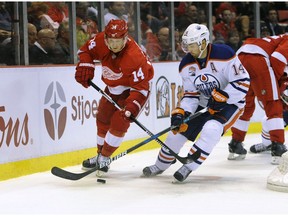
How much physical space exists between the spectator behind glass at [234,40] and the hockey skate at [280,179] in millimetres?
3868

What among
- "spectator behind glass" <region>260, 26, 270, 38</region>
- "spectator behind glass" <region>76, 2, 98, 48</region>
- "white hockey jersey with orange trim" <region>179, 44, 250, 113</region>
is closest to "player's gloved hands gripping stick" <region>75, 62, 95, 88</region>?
"white hockey jersey with orange trim" <region>179, 44, 250, 113</region>

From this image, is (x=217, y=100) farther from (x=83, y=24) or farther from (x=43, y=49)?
(x=83, y=24)

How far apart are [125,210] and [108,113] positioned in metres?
1.27

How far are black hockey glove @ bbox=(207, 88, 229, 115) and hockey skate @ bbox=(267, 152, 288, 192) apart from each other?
0.53 meters

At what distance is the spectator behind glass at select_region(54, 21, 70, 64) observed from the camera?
554 cm

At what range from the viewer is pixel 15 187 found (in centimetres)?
436

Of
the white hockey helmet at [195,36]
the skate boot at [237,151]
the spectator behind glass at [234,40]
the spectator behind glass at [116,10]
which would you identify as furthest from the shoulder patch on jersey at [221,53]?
the spectator behind glass at [234,40]

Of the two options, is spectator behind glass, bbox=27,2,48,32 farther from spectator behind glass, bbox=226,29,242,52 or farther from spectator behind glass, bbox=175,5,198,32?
spectator behind glass, bbox=226,29,242,52

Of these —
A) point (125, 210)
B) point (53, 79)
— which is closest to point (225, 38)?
point (53, 79)

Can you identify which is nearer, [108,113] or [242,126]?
[108,113]

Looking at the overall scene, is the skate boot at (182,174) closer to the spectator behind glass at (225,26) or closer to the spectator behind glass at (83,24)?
the spectator behind glass at (83,24)

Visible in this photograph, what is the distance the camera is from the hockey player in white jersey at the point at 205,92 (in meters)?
4.34

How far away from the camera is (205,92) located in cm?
455

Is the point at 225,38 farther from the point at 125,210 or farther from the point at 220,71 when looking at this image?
the point at 125,210
